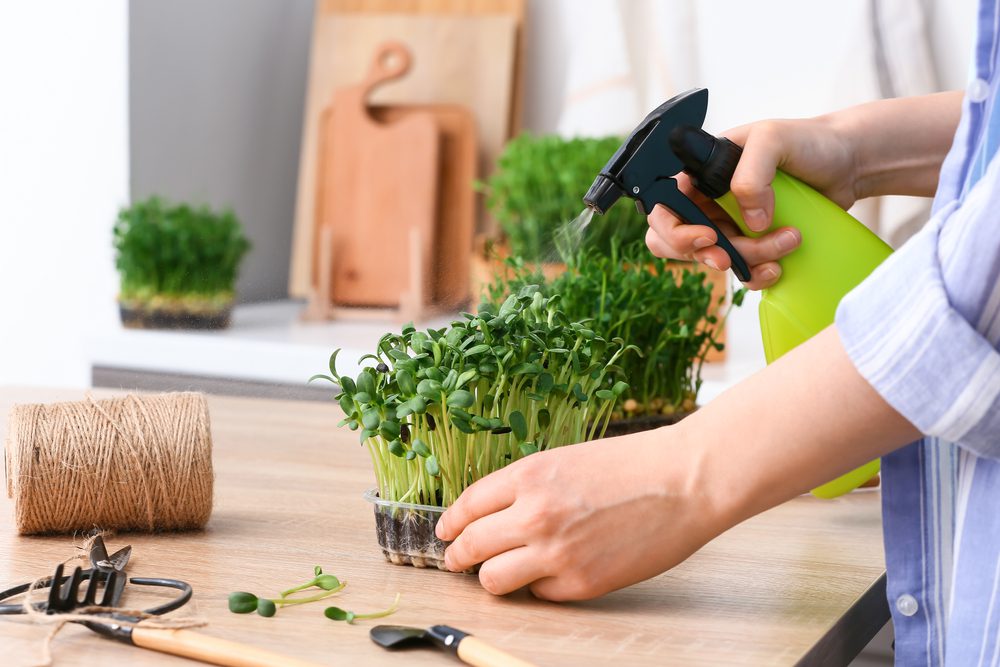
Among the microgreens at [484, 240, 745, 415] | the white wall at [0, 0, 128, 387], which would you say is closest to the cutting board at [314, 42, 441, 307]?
the white wall at [0, 0, 128, 387]

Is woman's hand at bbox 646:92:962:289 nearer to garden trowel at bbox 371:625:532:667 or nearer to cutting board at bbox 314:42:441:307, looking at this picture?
garden trowel at bbox 371:625:532:667

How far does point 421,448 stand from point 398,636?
14 centimetres

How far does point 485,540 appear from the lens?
66 centimetres

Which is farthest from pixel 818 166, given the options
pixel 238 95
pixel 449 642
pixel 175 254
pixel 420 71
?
pixel 238 95

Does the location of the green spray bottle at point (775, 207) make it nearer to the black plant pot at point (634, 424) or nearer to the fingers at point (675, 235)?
the fingers at point (675, 235)

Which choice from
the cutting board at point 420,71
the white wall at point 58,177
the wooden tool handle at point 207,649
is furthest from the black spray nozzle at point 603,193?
the white wall at point 58,177

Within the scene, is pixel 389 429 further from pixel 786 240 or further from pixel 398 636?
pixel 786 240

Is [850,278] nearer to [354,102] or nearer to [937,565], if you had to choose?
[937,565]

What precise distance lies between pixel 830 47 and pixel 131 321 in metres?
1.43

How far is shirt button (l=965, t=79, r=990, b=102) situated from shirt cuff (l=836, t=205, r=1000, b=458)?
0.12 m

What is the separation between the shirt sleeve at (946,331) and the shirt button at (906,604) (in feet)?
0.47

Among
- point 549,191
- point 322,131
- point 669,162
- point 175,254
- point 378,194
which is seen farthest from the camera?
point 322,131

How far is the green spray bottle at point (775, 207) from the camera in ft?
2.42

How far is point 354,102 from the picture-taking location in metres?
2.36
